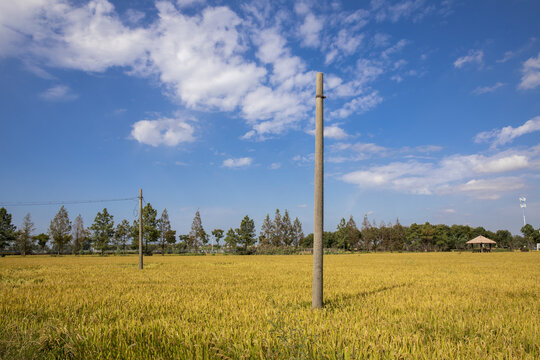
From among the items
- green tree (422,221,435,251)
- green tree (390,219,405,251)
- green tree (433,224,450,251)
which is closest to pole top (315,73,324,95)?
green tree (390,219,405,251)

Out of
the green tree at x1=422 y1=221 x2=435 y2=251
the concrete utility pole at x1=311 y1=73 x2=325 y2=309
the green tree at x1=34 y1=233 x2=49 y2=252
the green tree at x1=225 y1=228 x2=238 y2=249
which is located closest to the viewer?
the concrete utility pole at x1=311 y1=73 x2=325 y2=309

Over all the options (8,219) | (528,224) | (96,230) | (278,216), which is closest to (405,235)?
(528,224)

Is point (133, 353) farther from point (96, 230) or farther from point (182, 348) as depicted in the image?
point (96, 230)

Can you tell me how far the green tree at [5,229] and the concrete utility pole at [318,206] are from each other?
7712cm

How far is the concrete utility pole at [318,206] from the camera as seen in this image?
659 centimetres

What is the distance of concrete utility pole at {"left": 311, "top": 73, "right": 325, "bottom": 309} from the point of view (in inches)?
260

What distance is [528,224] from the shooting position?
109m

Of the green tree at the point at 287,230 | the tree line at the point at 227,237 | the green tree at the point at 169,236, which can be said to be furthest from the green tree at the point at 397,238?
the green tree at the point at 169,236

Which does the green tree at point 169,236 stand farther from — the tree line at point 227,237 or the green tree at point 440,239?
the green tree at point 440,239

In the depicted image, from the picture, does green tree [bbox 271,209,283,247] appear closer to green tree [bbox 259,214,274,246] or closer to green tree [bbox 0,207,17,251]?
green tree [bbox 259,214,274,246]

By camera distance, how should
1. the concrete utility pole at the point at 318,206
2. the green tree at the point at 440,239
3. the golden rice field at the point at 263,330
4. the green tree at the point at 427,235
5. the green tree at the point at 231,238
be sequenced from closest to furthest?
1. the golden rice field at the point at 263,330
2. the concrete utility pole at the point at 318,206
3. the green tree at the point at 231,238
4. the green tree at the point at 440,239
5. the green tree at the point at 427,235

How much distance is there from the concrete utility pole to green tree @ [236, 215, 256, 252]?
8022cm

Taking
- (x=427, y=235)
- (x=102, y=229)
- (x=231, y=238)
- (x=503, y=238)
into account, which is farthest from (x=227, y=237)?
(x=503, y=238)

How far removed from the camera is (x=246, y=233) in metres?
86.0
